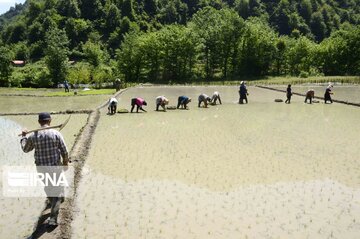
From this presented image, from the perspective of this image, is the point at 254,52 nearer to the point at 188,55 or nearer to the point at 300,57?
the point at 300,57

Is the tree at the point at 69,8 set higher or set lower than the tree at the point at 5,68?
higher

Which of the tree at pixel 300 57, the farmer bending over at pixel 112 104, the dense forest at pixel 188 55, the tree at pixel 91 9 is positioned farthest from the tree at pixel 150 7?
the farmer bending over at pixel 112 104

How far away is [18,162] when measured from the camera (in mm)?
11672

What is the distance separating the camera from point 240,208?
7.78m

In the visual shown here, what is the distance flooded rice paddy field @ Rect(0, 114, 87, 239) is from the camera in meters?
7.01

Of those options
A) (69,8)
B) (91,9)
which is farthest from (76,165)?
(69,8)

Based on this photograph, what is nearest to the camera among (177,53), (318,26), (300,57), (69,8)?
(177,53)

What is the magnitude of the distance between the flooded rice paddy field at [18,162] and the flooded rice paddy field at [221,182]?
921mm

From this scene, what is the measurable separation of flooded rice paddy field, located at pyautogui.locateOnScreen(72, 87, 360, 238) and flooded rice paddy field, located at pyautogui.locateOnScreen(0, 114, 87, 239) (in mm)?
921

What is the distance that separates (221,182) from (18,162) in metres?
Answer: 6.52

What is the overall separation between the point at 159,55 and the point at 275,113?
143 ft

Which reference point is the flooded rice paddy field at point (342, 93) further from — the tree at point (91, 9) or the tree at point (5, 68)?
the tree at point (91, 9)

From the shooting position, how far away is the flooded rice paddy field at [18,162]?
7008 millimetres

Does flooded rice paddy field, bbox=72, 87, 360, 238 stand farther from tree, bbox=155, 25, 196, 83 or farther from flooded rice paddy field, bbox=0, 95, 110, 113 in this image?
tree, bbox=155, 25, 196, 83
